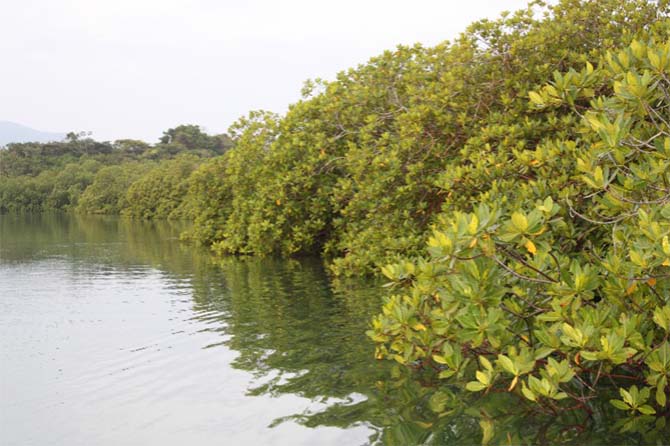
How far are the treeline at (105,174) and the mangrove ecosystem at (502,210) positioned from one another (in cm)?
3704

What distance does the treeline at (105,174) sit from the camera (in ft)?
209

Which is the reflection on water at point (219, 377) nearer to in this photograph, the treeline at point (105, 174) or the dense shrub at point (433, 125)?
the dense shrub at point (433, 125)

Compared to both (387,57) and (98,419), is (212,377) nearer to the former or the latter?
(98,419)

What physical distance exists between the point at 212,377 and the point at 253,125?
1483 centimetres

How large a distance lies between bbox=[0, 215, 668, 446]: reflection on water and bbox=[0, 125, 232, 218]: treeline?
43.8 metres

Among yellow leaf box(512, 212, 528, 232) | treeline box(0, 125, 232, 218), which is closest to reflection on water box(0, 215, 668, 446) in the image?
yellow leaf box(512, 212, 528, 232)

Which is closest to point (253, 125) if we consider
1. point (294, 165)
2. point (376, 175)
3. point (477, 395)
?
point (294, 165)

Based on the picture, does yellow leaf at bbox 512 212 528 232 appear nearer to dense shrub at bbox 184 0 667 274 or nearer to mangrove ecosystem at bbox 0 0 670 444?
mangrove ecosystem at bbox 0 0 670 444

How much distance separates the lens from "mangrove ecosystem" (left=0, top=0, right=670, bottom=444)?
516cm

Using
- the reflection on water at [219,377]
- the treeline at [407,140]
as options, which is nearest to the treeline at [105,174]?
the treeline at [407,140]

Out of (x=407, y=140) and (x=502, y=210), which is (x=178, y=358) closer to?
(x=502, y=210)

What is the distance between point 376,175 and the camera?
→ 13.6 metres

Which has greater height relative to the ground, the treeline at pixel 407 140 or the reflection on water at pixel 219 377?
the treeline at pixel 407 140

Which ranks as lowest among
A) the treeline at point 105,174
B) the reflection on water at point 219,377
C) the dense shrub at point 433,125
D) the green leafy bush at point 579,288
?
the reflection on water at point 219,377
